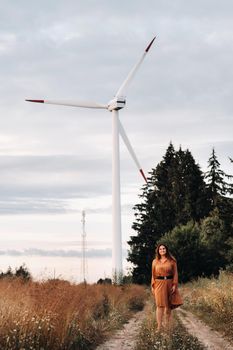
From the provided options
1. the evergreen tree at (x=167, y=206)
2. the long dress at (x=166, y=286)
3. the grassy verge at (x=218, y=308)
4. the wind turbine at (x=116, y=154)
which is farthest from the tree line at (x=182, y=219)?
the long dress at (x=166, y=286)

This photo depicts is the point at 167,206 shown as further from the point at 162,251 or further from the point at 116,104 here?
the point at 162,251

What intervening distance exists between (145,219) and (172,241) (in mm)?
15828

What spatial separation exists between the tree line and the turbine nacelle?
1418cm

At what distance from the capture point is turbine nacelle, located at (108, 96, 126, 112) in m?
45.4

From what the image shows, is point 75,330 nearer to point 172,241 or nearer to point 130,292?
point 130,292

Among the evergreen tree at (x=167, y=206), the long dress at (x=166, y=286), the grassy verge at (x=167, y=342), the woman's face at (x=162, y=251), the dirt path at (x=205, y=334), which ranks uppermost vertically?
the evergreen tree at (x=167, y=206)

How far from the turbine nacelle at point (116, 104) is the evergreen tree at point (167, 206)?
22503 millimetres

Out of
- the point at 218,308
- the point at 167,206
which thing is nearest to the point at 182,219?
the point at 167,206

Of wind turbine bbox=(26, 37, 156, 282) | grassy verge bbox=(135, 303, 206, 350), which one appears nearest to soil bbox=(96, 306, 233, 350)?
grassy verge bbox=(135, 303, 206, 350)

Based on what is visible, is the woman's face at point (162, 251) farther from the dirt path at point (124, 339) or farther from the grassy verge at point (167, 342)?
the dirt path at point (124, 339)

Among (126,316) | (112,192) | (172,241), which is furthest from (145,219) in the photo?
(126,316)

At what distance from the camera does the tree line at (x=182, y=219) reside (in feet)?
176

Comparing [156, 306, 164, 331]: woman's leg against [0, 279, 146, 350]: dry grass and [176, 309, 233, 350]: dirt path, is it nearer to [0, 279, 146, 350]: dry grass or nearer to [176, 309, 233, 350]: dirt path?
[176, 309, 233, 350]: dirt path

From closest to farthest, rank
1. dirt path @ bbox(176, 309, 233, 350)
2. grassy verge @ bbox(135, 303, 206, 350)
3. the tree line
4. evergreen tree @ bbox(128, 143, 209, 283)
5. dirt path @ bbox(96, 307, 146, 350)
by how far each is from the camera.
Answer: grassy verge @ bbox(135, 303, 206, 350)
dirt path @ bbox(96, 307, 146, 350)
dirt path @ bbox(176, 309, 233, 350)
the tree line
evergreen tree @ bbox(128, 143, 209, 283)
